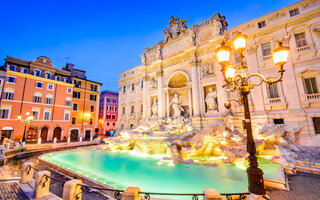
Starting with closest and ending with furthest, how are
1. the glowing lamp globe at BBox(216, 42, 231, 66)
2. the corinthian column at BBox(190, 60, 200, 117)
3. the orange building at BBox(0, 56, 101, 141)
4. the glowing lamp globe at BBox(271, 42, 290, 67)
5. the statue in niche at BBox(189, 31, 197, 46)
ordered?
the glowing lamp globe at BBox(271, 42, 290, 67) < the glowing lamp globe at BBox(216, 42, 231, 66) < the corinthian column at BBox(190, 60, 200, 117) < the statue in niche at BBox(189, 31, 197, 46) < the orange building at BBox(0, 56, 101, 141)

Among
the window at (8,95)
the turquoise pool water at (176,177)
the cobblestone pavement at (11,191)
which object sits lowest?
the turquoise pool water at (176,177)

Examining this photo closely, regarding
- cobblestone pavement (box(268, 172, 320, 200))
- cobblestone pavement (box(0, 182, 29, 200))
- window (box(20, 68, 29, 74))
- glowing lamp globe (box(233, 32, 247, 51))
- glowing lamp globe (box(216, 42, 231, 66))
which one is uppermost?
window (box(20, 68, 29, 74))

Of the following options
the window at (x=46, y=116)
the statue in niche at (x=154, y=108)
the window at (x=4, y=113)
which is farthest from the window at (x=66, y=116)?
the statue in niche at (x=154, y=108)

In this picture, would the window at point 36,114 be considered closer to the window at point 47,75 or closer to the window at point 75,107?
the window at point 75,107

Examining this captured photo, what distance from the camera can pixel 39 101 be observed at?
22.6 metres

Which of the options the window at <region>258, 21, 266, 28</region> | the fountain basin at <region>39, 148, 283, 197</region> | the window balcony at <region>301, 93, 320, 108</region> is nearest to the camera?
the fountain basin at <region>39, 148, 283, 197</region>

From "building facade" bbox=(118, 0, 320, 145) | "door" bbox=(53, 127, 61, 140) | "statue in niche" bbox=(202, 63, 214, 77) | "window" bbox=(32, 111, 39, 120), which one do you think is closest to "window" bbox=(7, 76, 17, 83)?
"window" bbox=(32, 111, 39, 120)

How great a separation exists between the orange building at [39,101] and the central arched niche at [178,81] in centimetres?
1932

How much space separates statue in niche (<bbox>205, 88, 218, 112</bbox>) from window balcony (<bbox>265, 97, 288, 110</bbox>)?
453cm

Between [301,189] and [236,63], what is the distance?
11737mm

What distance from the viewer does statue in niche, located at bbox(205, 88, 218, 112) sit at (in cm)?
1540

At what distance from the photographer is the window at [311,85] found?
10.9 m

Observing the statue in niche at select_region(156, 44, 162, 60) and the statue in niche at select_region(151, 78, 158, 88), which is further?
the statue in niche at select_region(151, 78, 158, 88)

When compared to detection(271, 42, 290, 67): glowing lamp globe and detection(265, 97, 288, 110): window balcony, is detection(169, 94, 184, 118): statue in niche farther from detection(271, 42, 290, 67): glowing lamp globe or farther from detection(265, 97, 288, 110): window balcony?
detection(271, 42, 290, 67): glowing lamp globe
